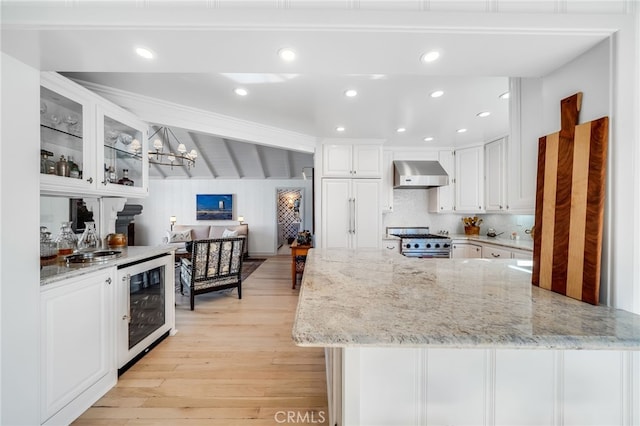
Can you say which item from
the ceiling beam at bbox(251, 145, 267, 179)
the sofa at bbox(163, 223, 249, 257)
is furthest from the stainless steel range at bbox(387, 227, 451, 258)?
the sofa at bbox(163, 223, 249, 257)

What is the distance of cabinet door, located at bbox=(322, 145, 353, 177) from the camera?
3.66 meters

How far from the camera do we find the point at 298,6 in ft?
3.14

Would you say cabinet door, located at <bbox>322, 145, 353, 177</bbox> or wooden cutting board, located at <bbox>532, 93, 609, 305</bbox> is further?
cabinet door, located at <bbox>322, 145, 353, 177</bbox>

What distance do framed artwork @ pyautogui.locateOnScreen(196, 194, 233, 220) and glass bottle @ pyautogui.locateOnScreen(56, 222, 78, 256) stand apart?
5.21 m

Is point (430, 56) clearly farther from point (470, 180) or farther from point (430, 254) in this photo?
point (470, 180)

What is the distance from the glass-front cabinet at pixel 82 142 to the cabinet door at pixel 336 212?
2291 millimetres

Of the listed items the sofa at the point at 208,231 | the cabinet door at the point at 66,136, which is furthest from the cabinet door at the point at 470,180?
the sofa at the point at 208,231

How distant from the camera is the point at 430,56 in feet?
3.62

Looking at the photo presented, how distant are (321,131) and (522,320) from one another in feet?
9.89

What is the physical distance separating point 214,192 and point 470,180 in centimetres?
642

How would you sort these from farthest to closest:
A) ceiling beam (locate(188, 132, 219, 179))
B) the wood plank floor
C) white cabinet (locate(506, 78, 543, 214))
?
1. ceiling beam (locate(188, 132, 219, 179))
2. the wood plank floor
3. white cabinet (locate(506, 78, 543, 214))

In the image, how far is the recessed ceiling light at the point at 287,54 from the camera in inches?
42.1

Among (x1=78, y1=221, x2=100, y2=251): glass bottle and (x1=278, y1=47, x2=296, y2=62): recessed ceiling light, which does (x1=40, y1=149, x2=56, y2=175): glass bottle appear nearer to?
(x1=78, y1=221, x2=100, y2=251): glass bottle

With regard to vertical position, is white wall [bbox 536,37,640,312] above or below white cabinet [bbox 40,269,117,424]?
above
